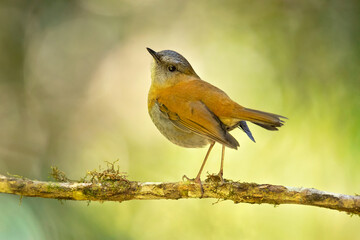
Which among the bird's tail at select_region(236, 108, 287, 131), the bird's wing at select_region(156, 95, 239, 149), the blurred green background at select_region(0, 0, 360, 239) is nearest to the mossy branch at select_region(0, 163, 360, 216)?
the bird's wing at select_region(156, 95, 239, 149)

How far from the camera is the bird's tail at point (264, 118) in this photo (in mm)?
3799

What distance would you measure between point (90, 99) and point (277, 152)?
3253mm

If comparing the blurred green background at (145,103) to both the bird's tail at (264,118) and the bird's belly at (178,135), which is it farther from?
the bird's tail at (264,118)

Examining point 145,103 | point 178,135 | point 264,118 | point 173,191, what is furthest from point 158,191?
point 145,103

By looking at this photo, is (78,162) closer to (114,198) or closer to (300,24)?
(114,198)

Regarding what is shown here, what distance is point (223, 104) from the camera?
4215 mm

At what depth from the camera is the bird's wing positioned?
391 cm

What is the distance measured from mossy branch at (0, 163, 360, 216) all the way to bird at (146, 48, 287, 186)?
0.18 m

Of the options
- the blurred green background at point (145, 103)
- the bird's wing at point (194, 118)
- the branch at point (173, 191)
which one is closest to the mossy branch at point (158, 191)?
the branch at point (173, 191)

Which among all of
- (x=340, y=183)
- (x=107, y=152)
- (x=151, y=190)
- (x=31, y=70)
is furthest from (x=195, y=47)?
(x=151, y=190)

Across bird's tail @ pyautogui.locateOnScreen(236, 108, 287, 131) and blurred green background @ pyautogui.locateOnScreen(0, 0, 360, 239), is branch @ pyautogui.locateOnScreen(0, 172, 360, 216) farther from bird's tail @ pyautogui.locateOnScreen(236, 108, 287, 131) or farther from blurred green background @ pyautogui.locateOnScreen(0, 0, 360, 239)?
blurred green background @ pyautogui.locateOnScreen(0, 0, 360, 239)

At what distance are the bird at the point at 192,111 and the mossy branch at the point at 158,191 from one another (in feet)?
0.58

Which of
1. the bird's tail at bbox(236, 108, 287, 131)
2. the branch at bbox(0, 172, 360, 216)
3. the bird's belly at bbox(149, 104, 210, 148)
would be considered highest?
the bird's tail at bbox(236, 108, 287, 131)

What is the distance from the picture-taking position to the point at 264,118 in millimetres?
3834
